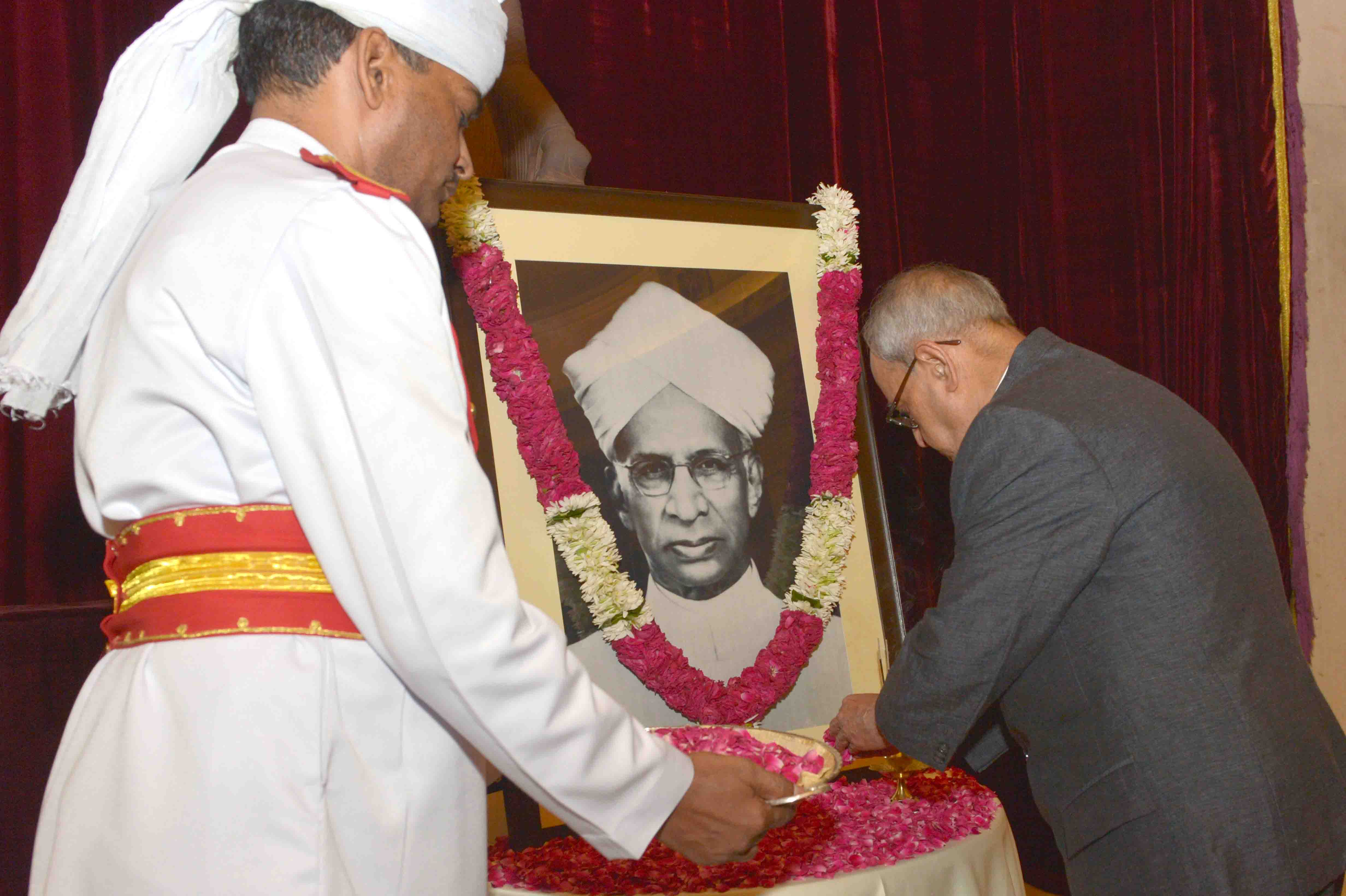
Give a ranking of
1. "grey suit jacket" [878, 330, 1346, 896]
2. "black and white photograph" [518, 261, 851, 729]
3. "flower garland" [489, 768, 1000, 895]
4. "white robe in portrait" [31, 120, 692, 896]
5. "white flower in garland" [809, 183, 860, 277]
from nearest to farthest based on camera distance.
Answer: "white robe in portrait" [31, 120, 692, 896] → "grey suit jacket" [878, 330, 1346, 896] → "flower garland" [489, 768, 1000, 895] → "black and white photograph" [518, 261, 851, 729] → "white flower in garland" [809, 183, 860, 277]

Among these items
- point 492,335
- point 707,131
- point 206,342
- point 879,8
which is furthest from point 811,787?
point 879,8

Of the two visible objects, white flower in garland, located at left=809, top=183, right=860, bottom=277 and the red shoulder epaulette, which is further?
white flower in garland, located at left=809, top=183, right=860, bottom=277

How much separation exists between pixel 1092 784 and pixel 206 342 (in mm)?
1605

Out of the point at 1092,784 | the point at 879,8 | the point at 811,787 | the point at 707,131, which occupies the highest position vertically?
the point at 879,8

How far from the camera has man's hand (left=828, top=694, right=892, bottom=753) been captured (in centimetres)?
236

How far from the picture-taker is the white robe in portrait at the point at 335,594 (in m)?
1.08

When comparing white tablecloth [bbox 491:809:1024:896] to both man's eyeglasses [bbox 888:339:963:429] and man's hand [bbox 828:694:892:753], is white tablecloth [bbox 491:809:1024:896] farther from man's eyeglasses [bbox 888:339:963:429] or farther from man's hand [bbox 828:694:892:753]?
man's eyeglasses [bbox 888:339:963:429]

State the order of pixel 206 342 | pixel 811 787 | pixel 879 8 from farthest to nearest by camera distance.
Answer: pixel 879 8 → pixel 811 787 → pixel 206 342

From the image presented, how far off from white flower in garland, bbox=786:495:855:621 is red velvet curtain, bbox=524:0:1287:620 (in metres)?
1.33

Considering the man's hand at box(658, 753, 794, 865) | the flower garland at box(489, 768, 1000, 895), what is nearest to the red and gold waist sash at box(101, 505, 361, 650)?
the man's hand at box(658, 753, 794, 865)

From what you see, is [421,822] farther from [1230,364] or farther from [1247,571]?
[1230,364]

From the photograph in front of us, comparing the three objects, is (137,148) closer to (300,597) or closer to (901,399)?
(300,597)

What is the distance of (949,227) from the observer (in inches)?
165

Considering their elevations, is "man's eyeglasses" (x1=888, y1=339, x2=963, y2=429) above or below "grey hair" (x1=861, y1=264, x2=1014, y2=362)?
below
